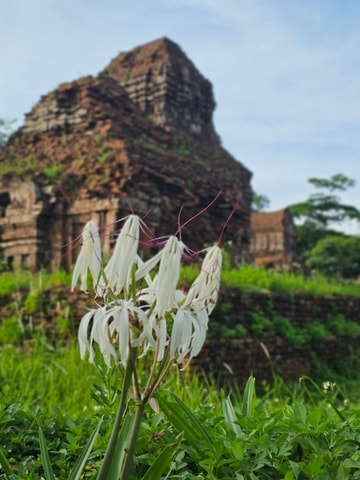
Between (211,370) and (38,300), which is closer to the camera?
(211,370)

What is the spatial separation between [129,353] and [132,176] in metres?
9.85

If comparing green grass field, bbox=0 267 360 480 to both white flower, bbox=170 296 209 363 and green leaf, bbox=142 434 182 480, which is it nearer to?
green leaf, bbox=142 434 182 480

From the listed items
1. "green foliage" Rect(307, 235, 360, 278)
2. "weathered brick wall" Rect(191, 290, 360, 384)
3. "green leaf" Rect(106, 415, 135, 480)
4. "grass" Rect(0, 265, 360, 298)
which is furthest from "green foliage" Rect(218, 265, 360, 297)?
"green foliage" Rect(307, 235, 360, 278)

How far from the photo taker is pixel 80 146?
12406mm

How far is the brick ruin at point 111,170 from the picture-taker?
36.3ft

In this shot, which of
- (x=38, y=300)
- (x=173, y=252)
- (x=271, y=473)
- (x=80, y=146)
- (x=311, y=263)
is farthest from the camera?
(x=311, y=263)

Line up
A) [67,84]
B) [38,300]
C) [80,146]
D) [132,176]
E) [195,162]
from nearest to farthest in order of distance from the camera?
[38,300] < [132,176] < [80,146] < [67,84] < [195,162]

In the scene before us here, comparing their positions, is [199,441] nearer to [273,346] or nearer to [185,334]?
[185,334]

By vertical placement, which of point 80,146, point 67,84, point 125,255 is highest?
point 67,84

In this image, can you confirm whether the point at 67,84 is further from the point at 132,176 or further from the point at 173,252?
the point at 173,252

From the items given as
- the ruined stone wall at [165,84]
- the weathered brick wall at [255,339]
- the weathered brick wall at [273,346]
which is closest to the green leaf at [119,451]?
the weathered brick wall at [273,346]

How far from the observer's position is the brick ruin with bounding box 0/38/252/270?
11078 millimetres

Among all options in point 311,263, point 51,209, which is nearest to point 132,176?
point 51,209

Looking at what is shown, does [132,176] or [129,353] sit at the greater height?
[132,176]
